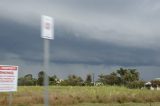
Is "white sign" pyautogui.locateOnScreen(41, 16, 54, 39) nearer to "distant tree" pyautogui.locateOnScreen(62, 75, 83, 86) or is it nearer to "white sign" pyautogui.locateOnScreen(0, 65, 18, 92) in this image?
"white sign" pyautogui.locateOnScreen(0, 65, 18, 92)

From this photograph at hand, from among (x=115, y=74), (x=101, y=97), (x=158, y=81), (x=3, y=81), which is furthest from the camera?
(x=115, y=74)

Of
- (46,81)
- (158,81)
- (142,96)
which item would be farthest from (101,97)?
(158,81)

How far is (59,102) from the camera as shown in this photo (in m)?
32.6

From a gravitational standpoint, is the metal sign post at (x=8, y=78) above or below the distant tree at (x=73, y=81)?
below

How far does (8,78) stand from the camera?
24922 mm

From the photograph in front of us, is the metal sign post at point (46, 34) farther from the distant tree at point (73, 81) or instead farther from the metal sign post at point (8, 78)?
the distant tree at point (73, 81)

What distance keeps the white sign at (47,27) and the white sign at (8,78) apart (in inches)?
537

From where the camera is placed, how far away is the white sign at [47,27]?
433 inches

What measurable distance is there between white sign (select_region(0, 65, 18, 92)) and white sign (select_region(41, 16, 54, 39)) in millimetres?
13630

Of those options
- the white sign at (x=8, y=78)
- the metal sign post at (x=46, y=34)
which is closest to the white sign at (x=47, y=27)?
the metal sign post at (x=46, y=34)

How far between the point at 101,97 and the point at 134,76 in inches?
3906

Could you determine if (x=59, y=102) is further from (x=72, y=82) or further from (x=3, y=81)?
(x=72, y=82)

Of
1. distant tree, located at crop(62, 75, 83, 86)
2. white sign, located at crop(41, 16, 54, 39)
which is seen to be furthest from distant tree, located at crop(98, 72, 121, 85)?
white sign, located at crop(41, 16, 54, 39)

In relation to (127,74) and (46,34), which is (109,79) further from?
(46,34)
